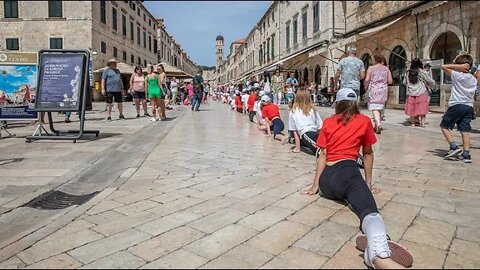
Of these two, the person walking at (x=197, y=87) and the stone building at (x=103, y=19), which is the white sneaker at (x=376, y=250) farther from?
the person walking at (x=197, y=87)

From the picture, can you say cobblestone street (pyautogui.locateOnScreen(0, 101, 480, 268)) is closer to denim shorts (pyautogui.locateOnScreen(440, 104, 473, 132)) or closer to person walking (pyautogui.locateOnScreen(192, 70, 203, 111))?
denim shorts (pyautogui.locateOnScreen(440, 104, 473, 132))

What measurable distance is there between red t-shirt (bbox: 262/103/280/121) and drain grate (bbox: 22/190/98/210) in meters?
4.67

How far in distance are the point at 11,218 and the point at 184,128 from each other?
237 inches

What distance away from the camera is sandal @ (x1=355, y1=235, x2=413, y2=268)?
214 centimetres

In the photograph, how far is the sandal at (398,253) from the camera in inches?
84.1

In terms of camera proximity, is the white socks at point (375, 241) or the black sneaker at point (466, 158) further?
the black sneaker at point (466, 158)

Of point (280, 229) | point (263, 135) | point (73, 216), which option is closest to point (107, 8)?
point (73, 216)

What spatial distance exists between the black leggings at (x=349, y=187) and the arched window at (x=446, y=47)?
12301 mm

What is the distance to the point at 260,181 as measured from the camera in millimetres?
4023

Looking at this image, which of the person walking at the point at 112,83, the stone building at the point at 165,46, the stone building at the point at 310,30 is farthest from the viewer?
the person walking at the point at 112,83

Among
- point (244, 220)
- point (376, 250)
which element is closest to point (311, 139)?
point (244, 220)

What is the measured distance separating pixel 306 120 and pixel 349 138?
2475mm

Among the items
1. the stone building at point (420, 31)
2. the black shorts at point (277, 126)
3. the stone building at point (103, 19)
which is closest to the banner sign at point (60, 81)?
the stone building at point (103, 19)

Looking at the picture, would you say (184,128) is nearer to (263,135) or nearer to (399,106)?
(263,135)
